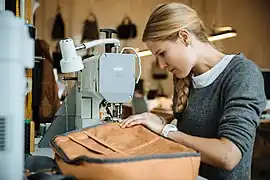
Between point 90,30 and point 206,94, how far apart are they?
3.66 metres

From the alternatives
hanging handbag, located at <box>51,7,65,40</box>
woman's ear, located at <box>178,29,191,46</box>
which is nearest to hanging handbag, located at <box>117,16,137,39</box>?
hanging handbag, located at <box>51,7,65,40</box>

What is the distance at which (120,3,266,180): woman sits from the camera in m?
1.16

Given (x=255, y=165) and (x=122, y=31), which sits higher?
(x=122, y=31)

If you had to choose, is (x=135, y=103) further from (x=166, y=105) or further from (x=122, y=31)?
(x=122, y=31)

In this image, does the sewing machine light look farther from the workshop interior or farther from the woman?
the woman

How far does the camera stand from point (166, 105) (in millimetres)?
5109

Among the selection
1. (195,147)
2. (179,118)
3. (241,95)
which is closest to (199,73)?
(179,118)

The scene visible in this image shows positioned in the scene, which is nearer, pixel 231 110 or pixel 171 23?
pixel 231 110

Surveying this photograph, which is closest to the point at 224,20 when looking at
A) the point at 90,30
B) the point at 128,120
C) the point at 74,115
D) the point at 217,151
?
the point at 90,30

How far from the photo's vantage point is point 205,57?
4.90 feet

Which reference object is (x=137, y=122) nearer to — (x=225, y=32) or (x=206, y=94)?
(x=206, y=94)

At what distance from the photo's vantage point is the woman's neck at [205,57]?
58.2 inches

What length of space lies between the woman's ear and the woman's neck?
5cm

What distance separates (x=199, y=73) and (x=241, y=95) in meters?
0.30
